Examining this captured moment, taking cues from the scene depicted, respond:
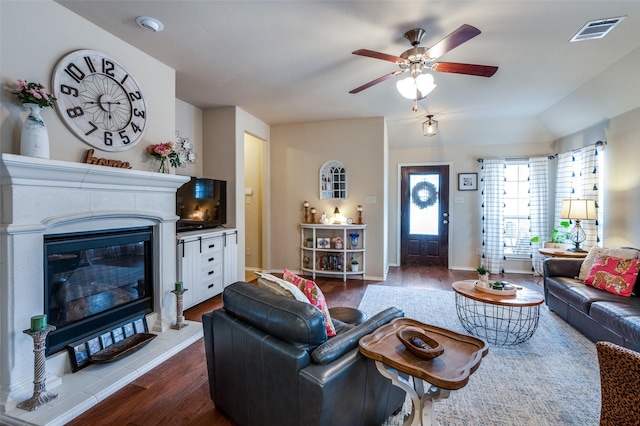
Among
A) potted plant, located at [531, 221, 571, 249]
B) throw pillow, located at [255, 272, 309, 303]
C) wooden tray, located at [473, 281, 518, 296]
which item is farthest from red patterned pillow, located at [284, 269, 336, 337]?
potted plant, located at [531, 221, 571, 249]

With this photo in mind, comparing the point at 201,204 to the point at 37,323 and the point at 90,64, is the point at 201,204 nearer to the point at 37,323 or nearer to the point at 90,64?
the point at 90,64

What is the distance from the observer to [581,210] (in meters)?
3.84

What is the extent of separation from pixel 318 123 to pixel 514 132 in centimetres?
360

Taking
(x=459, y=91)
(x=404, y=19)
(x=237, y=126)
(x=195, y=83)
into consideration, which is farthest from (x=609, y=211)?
(x=195, y=83)

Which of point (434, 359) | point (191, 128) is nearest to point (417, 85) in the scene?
point (434, 359)

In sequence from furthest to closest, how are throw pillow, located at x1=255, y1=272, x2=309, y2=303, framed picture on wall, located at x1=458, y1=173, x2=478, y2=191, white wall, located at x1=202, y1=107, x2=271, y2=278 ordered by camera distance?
framed picture on wall, located at x1=458, y1=173, x2=478, y2=191 < white wall, located at x1=202, y1=107, x2=271, y2=278 < throw pillow, located at x1=255, y1=272, x2=309, y2=303

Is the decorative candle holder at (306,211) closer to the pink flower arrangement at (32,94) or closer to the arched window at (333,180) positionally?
the arched window at (333,180)

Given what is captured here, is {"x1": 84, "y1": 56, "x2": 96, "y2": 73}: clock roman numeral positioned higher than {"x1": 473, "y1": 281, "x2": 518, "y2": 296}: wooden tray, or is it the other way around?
{"x1": 84, "y1": 56, "x2": 96, "y2": 73}: clock roman numeral

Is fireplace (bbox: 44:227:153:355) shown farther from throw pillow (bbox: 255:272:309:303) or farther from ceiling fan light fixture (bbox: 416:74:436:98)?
ceiling fan light fixture (bbox: 416:74:436:98)

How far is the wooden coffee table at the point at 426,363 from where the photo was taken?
1.19 metres

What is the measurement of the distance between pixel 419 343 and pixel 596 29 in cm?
303

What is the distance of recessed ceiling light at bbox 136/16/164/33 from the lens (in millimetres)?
2305

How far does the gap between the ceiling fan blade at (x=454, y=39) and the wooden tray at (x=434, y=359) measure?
5.96ft

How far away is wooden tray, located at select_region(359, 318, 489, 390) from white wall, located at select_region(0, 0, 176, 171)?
262 centimetres
